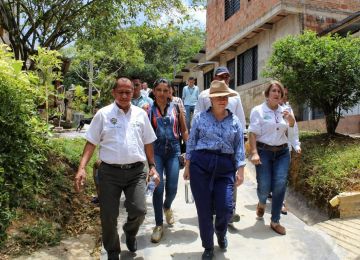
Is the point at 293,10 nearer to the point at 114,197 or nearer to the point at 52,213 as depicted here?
the point at 52,213

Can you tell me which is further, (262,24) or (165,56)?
(165,56)

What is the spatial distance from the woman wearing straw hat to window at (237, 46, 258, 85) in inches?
485

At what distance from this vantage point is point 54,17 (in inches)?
328

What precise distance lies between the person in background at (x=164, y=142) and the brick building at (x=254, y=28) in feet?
27.7

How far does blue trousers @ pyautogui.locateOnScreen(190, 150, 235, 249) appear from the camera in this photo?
13.8ft

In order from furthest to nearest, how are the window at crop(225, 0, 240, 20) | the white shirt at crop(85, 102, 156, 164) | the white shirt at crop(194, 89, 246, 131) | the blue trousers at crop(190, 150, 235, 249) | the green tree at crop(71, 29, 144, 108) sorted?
1. the green tree at crop(71, 29, 144, 108)
2. the window at crop(225, 0, 240, 20)
3. the white shirt at crop(194, 89, 246, 131)
4. the blue trousers at crop(190, 150, 235, 249)
5. the white shirt at crop(85, 102, 156, 164)

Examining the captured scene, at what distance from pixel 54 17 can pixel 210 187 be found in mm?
5704

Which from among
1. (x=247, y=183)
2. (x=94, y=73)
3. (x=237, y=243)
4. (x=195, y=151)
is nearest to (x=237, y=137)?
(x=195, y=151)

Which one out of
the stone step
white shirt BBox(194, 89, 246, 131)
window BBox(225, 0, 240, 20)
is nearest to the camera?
the stone step

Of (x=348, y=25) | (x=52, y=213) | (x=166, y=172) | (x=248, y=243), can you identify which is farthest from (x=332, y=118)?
(x=52, y=213)

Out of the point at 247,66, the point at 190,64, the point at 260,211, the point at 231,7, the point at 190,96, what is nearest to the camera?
the point at 260,211

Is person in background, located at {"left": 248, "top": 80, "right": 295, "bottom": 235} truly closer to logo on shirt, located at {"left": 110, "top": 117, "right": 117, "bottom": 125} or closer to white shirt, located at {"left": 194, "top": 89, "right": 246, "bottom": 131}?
white shirt, located at {"left": 194, "top": 89, "right": 246, "bottom": 131}

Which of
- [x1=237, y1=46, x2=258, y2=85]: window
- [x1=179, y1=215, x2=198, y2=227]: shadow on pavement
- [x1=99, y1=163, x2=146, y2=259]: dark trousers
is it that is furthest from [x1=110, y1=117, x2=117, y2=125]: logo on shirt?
[x1=237, y1=46, x2=258, y2=85]: window

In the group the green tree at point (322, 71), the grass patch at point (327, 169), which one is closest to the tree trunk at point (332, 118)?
the green tree at point (322, 71)
